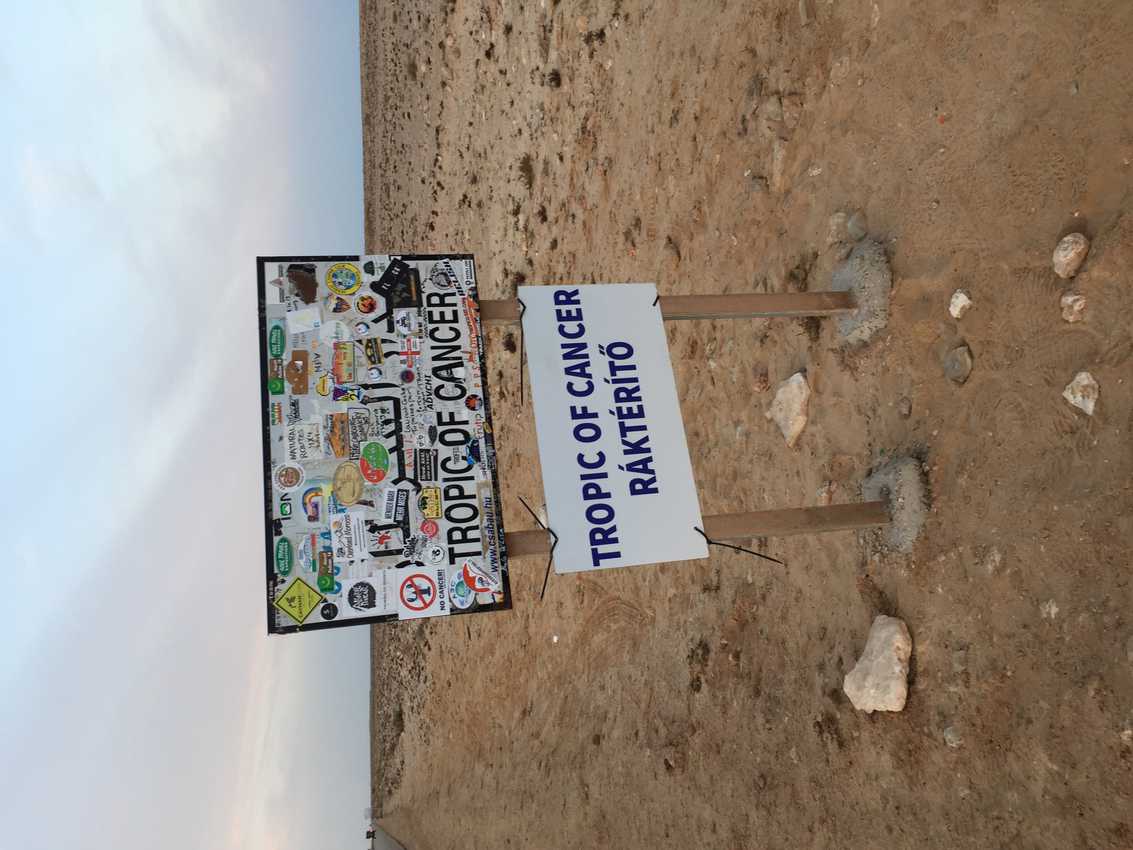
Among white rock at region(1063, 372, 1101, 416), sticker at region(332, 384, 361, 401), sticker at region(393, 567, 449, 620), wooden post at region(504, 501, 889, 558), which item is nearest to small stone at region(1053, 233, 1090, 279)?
white rock at region(1063, 372, 1101, 416)

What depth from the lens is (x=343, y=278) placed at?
366cm

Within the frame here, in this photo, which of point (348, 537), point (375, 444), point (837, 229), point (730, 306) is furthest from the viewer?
point (837, 229)

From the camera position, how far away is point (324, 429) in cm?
346

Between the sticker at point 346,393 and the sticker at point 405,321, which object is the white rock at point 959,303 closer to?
the sticker at point 405,321

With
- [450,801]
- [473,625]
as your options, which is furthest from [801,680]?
[450,801]

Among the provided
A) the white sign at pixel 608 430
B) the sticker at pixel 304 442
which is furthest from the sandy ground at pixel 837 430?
the sticker at pixel 304 442

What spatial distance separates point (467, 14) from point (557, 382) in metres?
6.94

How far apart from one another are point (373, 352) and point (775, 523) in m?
1.76

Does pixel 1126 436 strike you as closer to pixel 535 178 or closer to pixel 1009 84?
pixel 1009 84

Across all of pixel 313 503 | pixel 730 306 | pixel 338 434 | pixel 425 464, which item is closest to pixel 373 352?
pixel 338 434

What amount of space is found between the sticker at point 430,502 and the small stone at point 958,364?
7.02ft

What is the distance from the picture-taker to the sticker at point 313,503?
336 cm

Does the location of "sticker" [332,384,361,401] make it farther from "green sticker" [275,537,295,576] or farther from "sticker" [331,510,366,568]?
"green sticker" [275,537,295,576]

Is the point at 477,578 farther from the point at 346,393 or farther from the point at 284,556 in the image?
the point at 346,393
